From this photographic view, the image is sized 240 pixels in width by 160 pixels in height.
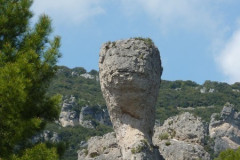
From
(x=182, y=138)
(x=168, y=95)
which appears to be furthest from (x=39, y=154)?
(x=168, y=95)

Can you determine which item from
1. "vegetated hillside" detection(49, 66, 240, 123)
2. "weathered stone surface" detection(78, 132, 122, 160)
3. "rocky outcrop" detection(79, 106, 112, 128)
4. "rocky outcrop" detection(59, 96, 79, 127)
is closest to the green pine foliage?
"weathered stone surface" detection(78, 132, 122, 160)

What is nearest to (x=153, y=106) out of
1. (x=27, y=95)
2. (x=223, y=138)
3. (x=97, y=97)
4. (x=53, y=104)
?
(x=53, y=104)

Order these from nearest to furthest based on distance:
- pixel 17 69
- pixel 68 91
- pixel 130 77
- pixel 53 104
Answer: pixel 17 69 < pixel 53 104 < pixel 130 77 < pixel 68 91

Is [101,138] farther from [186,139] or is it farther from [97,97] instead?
[97,97]

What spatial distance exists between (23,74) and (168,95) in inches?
3926

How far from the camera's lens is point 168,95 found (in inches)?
4493

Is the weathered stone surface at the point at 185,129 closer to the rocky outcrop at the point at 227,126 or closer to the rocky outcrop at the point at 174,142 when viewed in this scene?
the rocky outcrop at the point at 174,142

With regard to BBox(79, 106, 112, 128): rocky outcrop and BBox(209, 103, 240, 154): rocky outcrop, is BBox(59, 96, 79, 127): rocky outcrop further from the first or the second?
BBox(209, 103, 240, 154): rocky outcrop

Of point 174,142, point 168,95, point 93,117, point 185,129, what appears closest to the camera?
point 174,142

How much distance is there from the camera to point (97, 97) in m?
106

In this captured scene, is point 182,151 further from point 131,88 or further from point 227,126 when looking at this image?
point 227,126

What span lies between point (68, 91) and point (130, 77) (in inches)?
3178

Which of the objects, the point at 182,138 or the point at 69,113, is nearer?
the point at 182,138

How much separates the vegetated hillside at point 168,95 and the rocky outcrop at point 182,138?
Result: 196 ft
